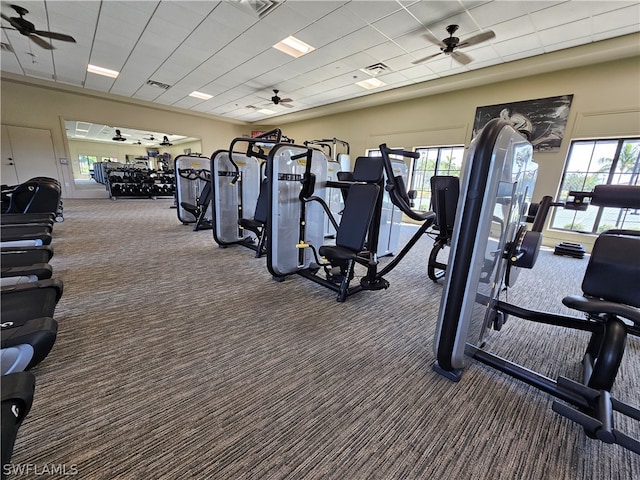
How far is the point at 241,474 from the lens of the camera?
3.51 ft

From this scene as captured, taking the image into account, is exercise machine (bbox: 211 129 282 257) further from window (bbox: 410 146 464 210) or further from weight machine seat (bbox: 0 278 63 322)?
window (bbox: 410 146 464 210)

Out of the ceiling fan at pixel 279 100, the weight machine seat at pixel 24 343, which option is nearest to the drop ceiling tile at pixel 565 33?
the ceiling fan at pixel 279 100

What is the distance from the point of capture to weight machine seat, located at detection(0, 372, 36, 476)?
741 mm

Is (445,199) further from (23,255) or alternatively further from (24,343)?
(23,255)

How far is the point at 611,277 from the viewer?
146 cm

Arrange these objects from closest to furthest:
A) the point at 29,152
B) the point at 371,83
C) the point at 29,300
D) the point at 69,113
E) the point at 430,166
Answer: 1. the point at 29,300
2. the point at 371,83
3. the point at 430,166
4. the point at 29,152
5. the point at 69,113

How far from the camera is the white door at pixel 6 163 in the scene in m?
8.06

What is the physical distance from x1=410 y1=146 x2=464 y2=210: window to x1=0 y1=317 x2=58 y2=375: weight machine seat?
6.93 metres

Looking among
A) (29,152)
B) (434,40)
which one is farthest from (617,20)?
(29,152)

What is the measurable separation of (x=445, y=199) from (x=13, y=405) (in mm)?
3436

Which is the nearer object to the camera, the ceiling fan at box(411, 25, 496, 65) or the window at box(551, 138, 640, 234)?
the ceiling fan at box(411, 25, 496, 65)

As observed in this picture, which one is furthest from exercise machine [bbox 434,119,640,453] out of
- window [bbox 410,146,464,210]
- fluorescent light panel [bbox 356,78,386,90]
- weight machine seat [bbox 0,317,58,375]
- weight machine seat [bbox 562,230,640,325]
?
fluorescent light panel [bbox 356,78,386,90]

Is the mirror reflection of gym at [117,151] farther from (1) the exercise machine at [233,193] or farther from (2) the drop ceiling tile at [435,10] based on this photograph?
(2) the drop ceiling tile at [435,10]

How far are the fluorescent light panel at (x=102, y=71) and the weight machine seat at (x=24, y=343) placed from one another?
27.1ft
